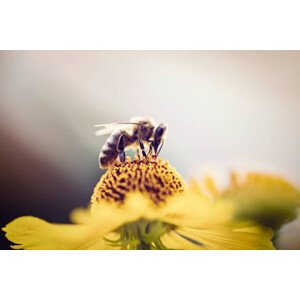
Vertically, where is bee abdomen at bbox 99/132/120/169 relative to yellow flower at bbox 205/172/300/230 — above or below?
above

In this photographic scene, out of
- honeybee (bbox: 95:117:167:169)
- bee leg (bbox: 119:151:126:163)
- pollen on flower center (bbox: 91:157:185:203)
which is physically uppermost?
honeybee (bbox: 95:117:167:169)

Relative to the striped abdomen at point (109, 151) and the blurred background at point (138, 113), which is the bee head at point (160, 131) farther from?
the striped abdomen at point (109, 151)

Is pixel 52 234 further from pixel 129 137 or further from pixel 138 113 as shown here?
pixel 138 113

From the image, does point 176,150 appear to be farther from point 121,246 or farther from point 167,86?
point 121,246

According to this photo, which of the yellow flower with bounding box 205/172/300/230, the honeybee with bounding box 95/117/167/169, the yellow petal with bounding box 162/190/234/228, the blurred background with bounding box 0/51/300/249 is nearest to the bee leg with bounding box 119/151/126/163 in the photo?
the honeybee with bounding box 95/117/167/169

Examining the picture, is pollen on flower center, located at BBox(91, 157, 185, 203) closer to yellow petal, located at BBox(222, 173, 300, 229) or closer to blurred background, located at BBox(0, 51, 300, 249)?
blurred background, located at BBox(0, 51, 300, 249)
